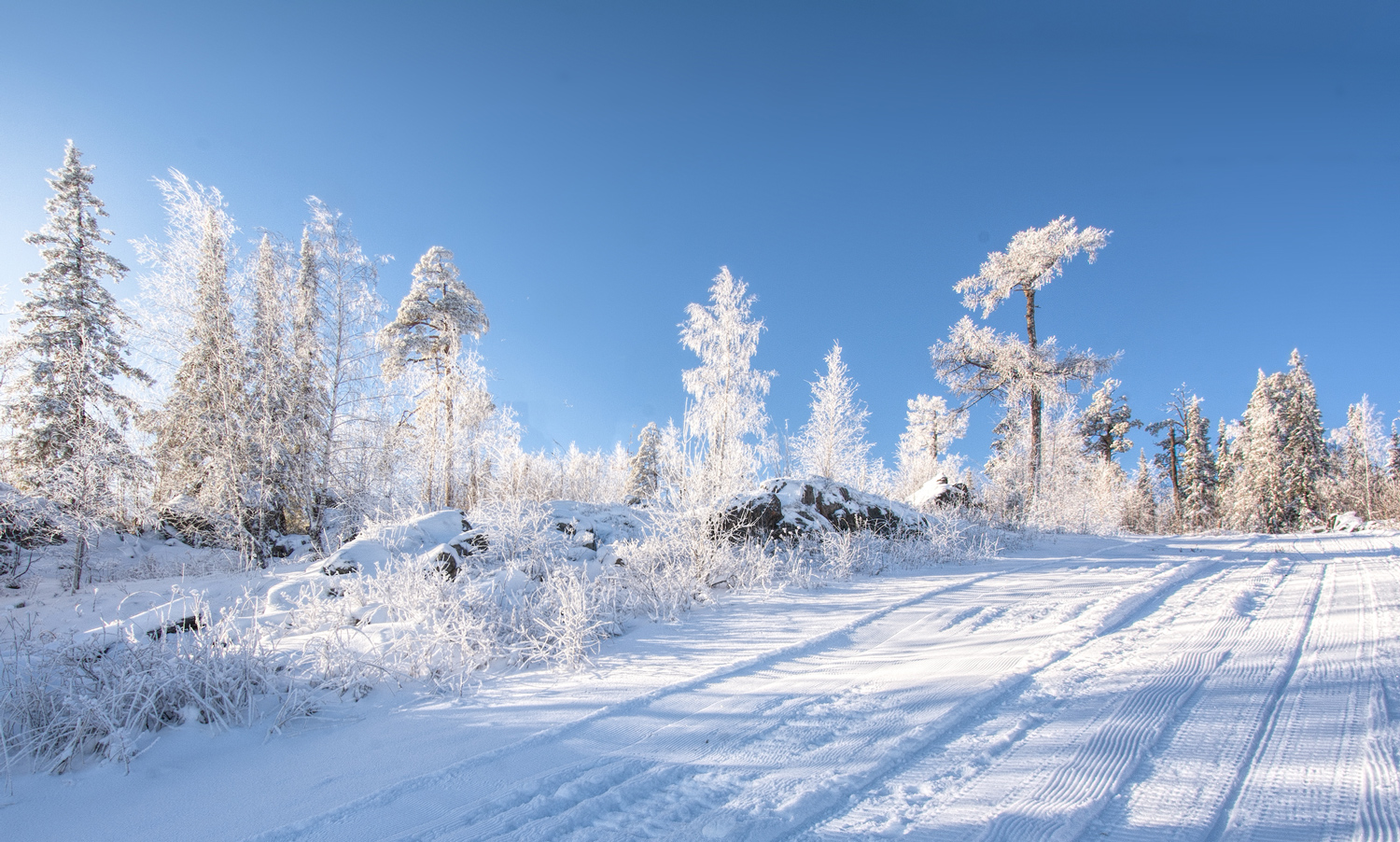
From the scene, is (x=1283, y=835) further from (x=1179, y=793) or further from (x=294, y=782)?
(x=294, y=782)

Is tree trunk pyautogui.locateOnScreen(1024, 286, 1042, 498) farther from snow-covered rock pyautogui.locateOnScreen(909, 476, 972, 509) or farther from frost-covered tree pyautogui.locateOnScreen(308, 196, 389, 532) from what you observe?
frost-covered tree pyautogui.locateOnScreen(308, 196, 389, 532)

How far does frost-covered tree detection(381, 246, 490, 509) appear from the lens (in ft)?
55.0

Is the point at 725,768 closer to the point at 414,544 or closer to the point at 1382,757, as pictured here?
the point at 1382,757

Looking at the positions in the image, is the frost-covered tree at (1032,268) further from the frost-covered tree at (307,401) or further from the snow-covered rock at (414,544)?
the frost-covered tree at (307,401)

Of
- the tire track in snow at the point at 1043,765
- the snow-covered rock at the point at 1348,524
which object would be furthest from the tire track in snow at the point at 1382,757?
the snow-covered rock at the point at 1348,524

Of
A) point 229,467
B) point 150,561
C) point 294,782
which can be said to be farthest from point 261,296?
point 294,782

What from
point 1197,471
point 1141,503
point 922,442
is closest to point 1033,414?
point 922,442

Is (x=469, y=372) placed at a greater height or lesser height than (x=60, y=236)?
lesser

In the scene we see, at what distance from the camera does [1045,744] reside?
198 centimetres

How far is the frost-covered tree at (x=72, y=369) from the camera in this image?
31.3 ft

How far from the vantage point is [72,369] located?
407 inches

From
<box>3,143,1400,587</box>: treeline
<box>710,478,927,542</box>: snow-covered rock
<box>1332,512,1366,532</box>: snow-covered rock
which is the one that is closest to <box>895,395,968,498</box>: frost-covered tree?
<box>3,143,1400,587</box>: treeline

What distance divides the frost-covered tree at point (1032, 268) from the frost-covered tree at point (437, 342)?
53.6ft

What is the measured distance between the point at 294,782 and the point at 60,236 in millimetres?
16115
